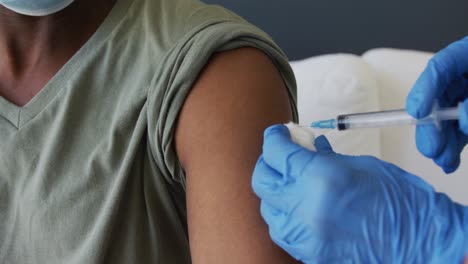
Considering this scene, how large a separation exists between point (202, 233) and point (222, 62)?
0.85 feet

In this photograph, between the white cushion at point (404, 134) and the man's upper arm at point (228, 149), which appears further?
the white cushion at point (404, 134)

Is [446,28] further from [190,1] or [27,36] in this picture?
[27,36]

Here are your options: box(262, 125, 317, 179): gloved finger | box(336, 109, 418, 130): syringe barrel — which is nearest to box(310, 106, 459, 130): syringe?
box(336, 109, 418, 130): syringe barrel

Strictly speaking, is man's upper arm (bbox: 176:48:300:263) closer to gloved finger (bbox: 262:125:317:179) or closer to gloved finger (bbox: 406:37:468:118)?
gloved finger (bbox: 262:125:317:179)

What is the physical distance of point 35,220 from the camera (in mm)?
940

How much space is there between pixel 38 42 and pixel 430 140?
0.72 metres

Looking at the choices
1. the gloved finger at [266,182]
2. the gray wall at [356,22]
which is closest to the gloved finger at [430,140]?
the gloved finger at [266,182]

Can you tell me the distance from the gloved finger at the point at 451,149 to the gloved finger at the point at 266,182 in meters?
0.26

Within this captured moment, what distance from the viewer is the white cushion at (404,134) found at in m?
1.65

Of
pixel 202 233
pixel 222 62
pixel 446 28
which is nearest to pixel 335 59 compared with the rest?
pixel 446 28

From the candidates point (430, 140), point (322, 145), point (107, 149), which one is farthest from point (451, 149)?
point (107, 149)

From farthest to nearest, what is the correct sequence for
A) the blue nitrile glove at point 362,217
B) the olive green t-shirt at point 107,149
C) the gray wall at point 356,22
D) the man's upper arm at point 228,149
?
the gray wall at point 356,22 < the olive green t-shirt at point 107,149 < the man's upper arm at point 228,149 < the blue nitrile glove at point 362,217

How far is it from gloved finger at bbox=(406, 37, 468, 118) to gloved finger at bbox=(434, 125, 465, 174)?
66mm

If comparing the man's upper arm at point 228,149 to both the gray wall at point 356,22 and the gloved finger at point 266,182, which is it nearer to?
the gloved finger at point 266,182
